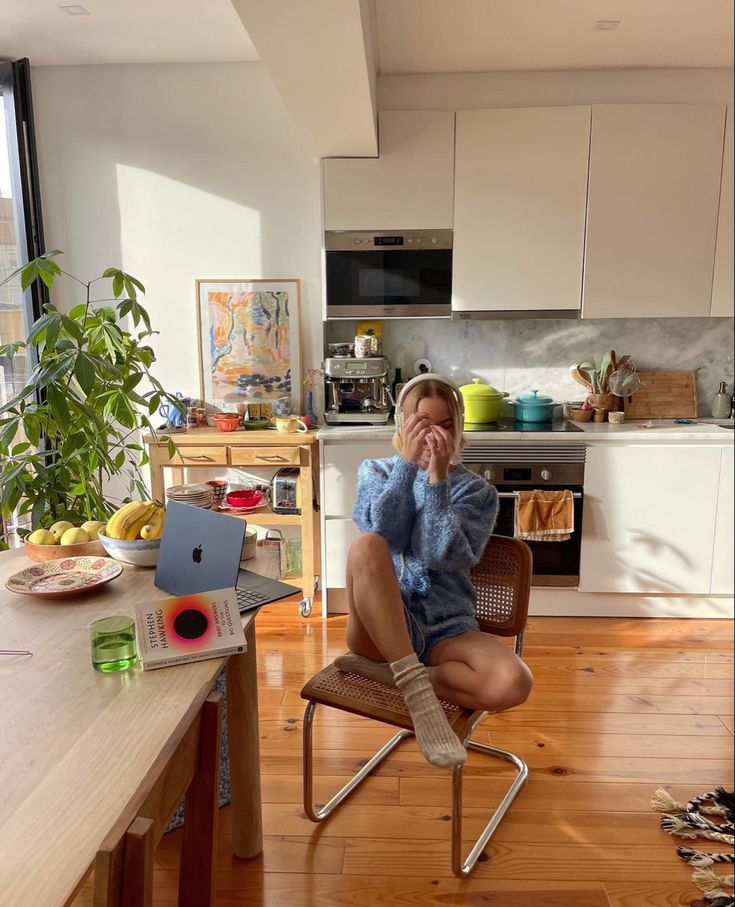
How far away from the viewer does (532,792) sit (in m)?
2.05

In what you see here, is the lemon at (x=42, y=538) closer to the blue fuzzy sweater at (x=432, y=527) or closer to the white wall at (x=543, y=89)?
the blue fuzzy sweater at (x=432, y=527)

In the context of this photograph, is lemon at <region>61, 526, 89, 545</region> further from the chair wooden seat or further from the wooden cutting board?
the wooden cutting board

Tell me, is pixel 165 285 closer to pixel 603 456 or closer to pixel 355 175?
pixel 355 175

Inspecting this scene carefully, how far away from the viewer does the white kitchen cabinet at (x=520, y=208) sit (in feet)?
10.2

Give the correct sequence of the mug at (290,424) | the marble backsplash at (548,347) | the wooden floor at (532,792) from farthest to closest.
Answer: the marble backsplash at (548,347) → the mug at (290,424) → the wooden floor at (532,792)

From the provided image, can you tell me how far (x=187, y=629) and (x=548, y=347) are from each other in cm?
267

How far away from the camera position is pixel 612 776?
212 cm

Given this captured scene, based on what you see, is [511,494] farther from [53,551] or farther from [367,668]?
[53,551]

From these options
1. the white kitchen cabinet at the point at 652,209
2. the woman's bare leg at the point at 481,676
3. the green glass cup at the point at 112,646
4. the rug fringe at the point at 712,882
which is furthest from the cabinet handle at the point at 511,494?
the green glass cup at the point at 112,646

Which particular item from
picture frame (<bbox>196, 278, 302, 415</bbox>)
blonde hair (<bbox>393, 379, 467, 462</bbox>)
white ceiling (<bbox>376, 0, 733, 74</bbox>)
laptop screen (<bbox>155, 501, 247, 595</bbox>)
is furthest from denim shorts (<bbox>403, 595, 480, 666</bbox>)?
white ceiling (<bbox>376, 0, 733, 74</bbox>)

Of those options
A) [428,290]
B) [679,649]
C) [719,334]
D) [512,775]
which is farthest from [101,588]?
[719,334]

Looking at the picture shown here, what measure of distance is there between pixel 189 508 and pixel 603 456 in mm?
2063

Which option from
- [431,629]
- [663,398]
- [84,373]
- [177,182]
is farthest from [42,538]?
[663,398]

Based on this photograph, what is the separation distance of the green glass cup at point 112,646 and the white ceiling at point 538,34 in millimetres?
2284
